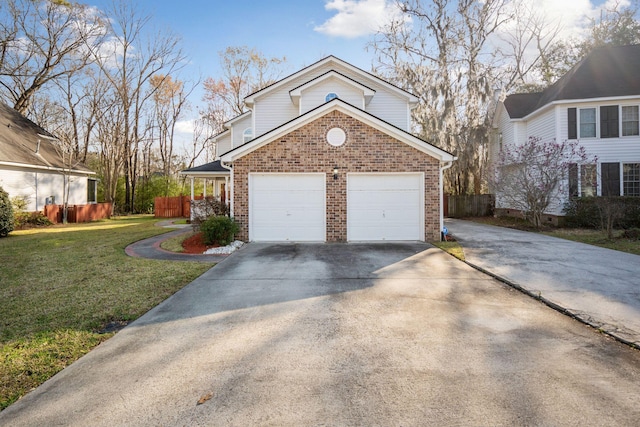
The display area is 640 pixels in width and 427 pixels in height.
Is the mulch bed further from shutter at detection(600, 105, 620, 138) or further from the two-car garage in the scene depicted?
shutter at detection(600, 105, 620, 138)

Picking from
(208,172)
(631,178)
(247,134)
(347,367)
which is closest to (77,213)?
(208,172)

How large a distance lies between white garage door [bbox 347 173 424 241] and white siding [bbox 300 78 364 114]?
4990 millimetres

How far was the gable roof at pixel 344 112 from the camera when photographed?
1144cm

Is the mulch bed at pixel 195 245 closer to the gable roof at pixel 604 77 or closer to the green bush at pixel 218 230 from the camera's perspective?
the green bush at pixel 218 230

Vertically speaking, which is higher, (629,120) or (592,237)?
(629,120)

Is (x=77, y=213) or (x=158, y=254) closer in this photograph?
(x=158, y=254)

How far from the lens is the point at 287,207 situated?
467 inches

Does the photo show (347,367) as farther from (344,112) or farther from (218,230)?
(344,112)

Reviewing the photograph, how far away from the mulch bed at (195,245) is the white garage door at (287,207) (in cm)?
159

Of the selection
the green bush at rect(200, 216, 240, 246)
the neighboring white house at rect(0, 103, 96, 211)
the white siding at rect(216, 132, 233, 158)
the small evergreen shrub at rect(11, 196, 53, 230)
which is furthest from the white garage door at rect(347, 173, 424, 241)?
the neighboring white house at rect(0, 103, 96, 211)

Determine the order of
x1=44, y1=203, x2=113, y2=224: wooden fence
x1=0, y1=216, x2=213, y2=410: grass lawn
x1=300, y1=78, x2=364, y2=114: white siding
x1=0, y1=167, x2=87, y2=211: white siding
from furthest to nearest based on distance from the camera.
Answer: x1=44, y1=203, x2=113, y2=224: wooden fence, x1=0, y1=167, x2=87, y2=211: white siding, x1=300, y1=78, x2=364, y2=114: white siding, x1=0, y1=216, x2=213, y2=410: grass lawn

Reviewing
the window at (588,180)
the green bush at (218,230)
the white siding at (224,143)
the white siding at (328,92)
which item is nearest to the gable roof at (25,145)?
the white siding at (224,143)

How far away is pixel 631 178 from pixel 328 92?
14038mm

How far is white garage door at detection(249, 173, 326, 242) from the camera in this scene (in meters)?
11.8
